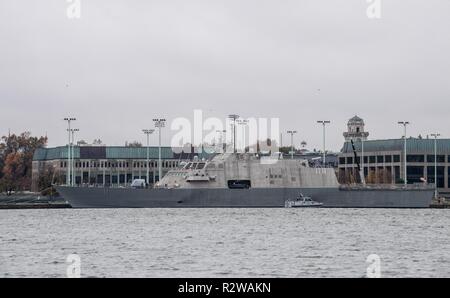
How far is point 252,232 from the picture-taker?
6197 centimetres

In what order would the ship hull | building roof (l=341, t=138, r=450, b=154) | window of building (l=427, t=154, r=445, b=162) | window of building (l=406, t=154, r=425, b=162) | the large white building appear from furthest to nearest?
1. window of building (l=406, t=154, r=425, b=162)
2. building roof (l=341, t=138, r=450, b=154)
3. window of building (l=427, t=154, r=445, b=162)
4. the large white building
5. the ship hull

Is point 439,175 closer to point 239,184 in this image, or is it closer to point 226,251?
point 239,184

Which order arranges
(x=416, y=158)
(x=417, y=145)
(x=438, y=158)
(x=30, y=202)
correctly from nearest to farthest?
1. (x=30, y=202)
2. (x=438, y=158)
3. (x=416, y=158)
4. (x=417, y=145)

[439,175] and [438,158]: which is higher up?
[438,158]

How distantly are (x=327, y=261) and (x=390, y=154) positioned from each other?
136 metres

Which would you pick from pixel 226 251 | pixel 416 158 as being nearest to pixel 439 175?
pixel 416 158

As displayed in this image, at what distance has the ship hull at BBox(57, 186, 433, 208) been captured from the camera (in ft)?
390

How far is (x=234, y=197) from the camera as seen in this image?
121125mm

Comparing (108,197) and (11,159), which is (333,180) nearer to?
(108,197)

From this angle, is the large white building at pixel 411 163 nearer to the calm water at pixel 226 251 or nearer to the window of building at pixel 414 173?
the window of building at pixel 414 173

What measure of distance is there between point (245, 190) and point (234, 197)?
1.60m

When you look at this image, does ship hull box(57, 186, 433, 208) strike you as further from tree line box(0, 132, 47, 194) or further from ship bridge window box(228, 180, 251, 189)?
tree line box(0, 132, 47, 194)

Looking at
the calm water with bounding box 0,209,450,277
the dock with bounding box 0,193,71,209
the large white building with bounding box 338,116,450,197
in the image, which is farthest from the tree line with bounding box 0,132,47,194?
the calm water with bounding box 0,209,450,277

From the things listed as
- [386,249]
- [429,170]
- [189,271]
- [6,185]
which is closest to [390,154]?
[429,170]
